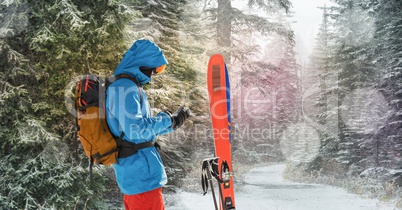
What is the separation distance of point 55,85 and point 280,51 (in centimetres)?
2535

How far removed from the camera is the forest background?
17.6 feet

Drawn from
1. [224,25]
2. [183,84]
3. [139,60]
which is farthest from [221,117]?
[224,25]

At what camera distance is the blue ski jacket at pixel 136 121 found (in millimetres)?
2570

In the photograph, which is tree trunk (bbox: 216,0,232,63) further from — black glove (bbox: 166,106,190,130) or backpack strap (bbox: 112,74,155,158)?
backpack strap (bbox: 112,74,155,158)

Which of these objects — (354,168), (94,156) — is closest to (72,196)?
(94,156)

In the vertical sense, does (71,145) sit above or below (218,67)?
below

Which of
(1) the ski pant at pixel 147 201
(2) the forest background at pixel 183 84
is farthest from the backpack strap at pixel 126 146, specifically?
(2) the forest background at pixel 183 84

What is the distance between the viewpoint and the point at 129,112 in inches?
101

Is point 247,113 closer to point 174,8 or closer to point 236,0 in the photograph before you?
point 236,0

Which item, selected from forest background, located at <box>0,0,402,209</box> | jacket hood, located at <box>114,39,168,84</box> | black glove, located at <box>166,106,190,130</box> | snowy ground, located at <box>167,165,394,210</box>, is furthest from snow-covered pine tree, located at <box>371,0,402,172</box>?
jacket hood, located at <box>114,39,168,84</box>

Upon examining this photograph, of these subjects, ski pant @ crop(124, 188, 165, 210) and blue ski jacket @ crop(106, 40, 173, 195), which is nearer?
blue ski jacket @ crop(106, 40, 173, 195)

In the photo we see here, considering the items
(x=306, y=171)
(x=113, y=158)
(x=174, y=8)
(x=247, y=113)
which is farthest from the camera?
(x=247, y=113)

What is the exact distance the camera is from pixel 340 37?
15031 millimetres

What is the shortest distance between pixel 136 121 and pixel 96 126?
1.17ft
